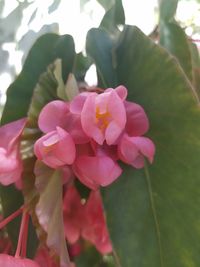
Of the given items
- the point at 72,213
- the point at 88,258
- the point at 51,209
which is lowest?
the point at 88,258

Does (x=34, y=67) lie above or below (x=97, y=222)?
above

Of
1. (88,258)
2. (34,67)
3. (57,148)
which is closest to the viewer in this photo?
(57,148)

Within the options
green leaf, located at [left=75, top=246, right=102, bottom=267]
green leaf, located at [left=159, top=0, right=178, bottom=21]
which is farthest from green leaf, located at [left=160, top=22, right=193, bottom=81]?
green leaf, located at [left=75, top=246, right=102, bottom=267]

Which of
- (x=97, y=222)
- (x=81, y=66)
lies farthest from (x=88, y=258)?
(x=81, y=66)

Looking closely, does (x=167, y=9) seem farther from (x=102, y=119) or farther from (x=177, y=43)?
(x=102, y=119)

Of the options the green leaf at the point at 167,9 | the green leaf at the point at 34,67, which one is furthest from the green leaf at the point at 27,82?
the green leaf at the point at 167,9

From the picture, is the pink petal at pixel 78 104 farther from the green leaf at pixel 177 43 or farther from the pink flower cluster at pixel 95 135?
the green leaf at pixel 177 43

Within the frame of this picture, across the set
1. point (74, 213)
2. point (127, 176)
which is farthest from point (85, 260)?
point (127, 176)
